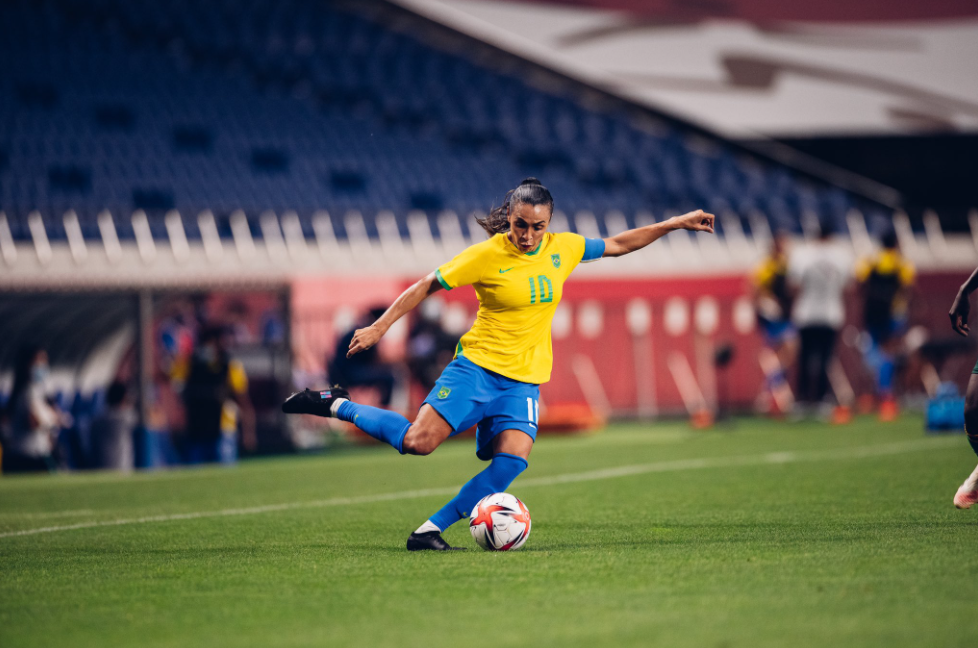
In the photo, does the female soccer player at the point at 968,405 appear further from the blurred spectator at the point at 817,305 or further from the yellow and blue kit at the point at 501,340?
Answer: the blurred spectator at the point at 817,305

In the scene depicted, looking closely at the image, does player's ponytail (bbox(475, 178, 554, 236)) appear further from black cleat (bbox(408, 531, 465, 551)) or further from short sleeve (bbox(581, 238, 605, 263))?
black cleat (bbox(408, 531, 465, 551))

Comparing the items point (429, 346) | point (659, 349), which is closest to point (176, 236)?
point (429, 346)

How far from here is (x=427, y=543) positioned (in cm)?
609

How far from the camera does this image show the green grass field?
13.3ft

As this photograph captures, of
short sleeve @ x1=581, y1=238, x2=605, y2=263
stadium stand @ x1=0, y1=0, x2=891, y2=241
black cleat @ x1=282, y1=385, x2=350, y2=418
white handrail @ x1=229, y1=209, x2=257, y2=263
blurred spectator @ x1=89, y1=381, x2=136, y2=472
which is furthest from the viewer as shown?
stadium stand @ x1=0, y1=0, x2=891, y2=241

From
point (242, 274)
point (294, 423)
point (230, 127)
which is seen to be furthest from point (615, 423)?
point (230, 127)

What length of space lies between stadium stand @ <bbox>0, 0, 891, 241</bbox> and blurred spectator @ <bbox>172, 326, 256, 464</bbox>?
857 cm

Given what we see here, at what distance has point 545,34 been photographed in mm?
30031

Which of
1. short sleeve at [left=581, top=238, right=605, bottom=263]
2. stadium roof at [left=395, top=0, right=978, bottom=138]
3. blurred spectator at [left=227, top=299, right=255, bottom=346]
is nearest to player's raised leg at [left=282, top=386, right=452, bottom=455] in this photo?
short sleeve at [left=581, top=238, right=605, bottom=263]

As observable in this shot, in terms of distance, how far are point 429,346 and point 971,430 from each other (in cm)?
1150

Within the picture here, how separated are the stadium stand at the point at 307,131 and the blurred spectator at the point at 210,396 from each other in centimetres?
857

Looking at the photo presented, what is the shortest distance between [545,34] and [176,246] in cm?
1177

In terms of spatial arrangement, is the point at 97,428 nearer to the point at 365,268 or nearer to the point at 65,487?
the point at 65,487

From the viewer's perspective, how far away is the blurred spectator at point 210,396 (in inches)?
562
